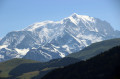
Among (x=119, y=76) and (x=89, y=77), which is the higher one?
(x=89, y=77)

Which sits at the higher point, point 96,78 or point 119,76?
point 96,78

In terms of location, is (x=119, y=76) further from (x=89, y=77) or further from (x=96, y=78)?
(x=89, y=77)

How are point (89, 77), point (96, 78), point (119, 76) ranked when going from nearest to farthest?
point (119, 76), point (96, 78), point (89, 77)

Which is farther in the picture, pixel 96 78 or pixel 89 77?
pixel 89 77

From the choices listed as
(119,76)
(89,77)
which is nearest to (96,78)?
(89,77)

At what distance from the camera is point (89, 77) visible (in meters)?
199

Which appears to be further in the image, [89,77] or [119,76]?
[89,77]

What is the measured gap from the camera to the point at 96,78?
604ft

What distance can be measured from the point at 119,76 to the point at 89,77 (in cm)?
10642

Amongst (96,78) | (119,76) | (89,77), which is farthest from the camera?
(89,77)

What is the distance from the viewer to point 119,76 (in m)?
93.2

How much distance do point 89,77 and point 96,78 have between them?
14.9 metres
